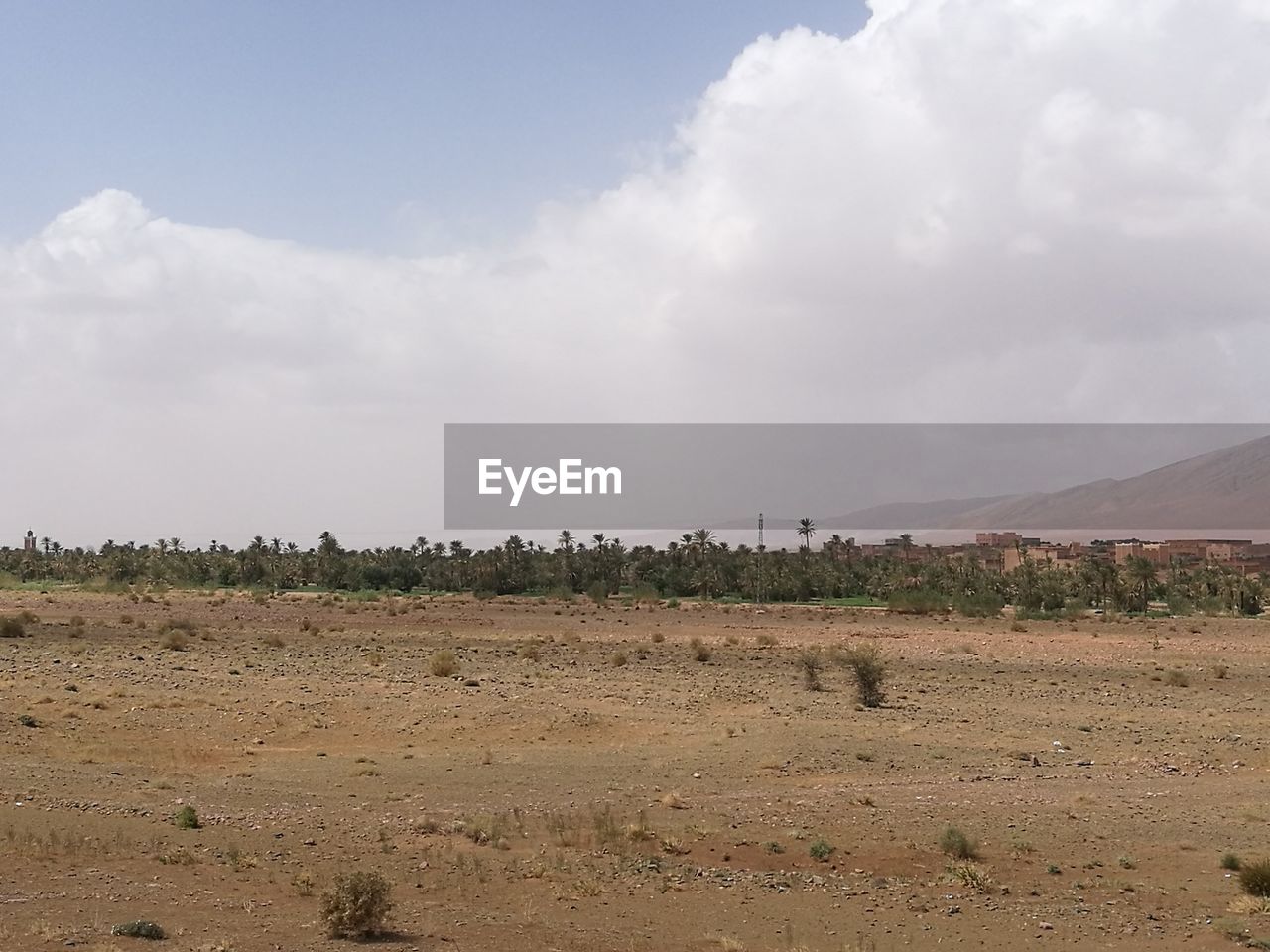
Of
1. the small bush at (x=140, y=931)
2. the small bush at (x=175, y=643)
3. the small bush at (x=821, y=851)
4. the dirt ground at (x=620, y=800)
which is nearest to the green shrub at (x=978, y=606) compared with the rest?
the dirt ground at (x=620, y=800)

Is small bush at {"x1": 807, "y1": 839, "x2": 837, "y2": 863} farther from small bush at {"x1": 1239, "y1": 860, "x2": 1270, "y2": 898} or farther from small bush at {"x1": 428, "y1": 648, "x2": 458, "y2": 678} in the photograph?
small bush at {"x1": 428, "y1": 648, "x2": 458, "y2": 678}

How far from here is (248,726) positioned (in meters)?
24.8

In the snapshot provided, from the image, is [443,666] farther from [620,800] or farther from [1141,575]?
[1141,575]

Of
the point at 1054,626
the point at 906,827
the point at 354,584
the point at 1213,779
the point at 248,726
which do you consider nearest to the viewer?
the point at 906,827

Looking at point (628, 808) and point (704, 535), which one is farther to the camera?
point (704, 535)

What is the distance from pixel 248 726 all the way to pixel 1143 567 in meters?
87.3

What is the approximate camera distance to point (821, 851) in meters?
14.7

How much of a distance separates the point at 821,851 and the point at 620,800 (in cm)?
431

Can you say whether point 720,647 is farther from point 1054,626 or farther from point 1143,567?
point 1143,567

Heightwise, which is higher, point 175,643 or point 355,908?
point 175,643

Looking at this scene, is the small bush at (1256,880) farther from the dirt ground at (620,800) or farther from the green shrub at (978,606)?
the green shrub at (978,606)

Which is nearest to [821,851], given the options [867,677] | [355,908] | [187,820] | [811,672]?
[355,908]

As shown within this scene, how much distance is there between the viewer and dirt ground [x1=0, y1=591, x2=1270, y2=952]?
1205 centimetres

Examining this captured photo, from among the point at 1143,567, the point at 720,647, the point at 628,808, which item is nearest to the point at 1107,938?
the point at 628,808
